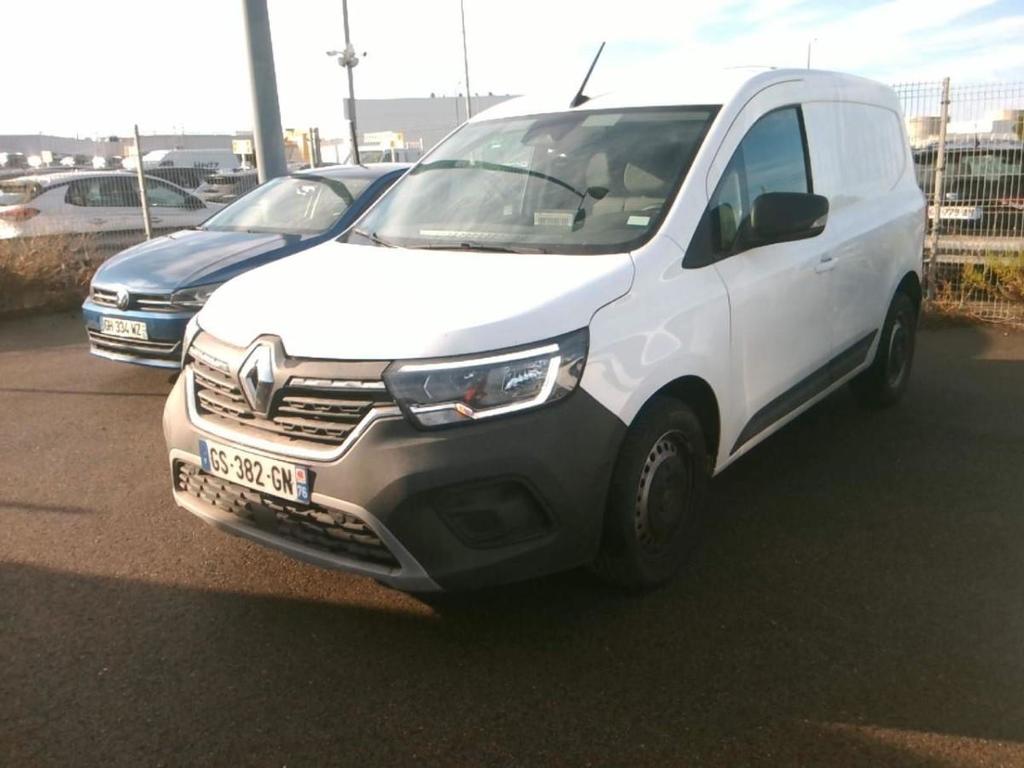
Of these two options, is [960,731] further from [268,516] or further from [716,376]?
[268,516]

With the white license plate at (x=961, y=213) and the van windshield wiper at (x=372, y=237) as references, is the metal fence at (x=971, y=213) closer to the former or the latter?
the white license plate at (x=961, y=213)

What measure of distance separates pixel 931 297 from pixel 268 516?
750 centimetres

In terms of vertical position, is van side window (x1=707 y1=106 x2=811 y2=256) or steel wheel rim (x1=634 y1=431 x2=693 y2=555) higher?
van side window (x1=707 y1=106 x2=811 y2=256)

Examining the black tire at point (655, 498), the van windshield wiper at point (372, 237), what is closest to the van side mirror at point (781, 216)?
the black tire at point (655, 498)

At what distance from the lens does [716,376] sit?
342 centimetres

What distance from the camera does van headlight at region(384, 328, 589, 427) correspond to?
8.80 feet

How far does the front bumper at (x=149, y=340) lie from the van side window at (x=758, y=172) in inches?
146

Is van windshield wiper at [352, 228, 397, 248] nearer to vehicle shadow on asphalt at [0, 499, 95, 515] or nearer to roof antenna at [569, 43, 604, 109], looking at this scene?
roof antenna at [569, 43, 604, 109]

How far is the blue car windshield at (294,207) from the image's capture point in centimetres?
681

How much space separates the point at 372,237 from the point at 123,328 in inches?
113

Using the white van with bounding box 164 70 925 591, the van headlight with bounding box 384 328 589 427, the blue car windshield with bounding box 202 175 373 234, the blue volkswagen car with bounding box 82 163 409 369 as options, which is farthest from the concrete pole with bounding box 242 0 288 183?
the van headlight with bounding box 384 328 589 427

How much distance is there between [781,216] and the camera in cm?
352

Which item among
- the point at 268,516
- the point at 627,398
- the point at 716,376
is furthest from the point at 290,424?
the point at 716,376

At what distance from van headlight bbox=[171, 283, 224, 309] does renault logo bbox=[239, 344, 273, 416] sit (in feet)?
10.4
